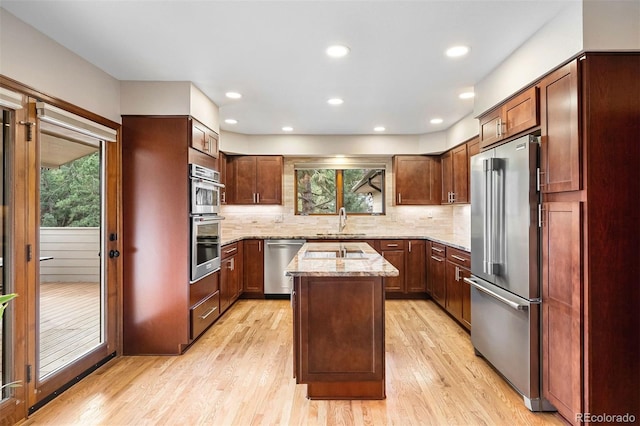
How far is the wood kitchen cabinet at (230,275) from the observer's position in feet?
14.7

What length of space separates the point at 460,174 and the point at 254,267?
3192 mm

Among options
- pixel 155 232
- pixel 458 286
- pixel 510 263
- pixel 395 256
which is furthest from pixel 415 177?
pixel 155 232

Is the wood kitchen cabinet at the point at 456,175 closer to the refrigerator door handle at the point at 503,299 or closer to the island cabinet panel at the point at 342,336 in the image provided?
the refrigerator door handle at the point at 503,299

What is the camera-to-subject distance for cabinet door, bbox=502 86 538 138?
7.88ft

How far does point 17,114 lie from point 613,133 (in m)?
3.44

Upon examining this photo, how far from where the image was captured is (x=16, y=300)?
2.23 metres

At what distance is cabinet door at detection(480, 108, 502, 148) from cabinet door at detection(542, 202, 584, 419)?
2.78 ft

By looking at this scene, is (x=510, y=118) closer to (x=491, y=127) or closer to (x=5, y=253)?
(x=491, y=127)

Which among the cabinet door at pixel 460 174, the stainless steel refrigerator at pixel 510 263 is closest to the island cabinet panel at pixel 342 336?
the stainless steel refrigerator at pixel 510 263

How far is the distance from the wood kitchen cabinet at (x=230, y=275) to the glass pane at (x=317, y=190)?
1416 millimetres

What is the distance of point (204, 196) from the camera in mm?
3662

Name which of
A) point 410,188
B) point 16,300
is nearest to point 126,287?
point 16,300

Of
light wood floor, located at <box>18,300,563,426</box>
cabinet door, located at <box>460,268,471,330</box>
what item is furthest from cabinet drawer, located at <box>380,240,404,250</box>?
light wood floor, located at <box>18,300,563,426</box>

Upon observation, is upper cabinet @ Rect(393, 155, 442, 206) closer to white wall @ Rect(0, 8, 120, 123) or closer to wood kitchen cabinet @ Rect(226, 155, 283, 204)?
wood kitchen cabinet @ Rect(226, 155, 283, 204)
